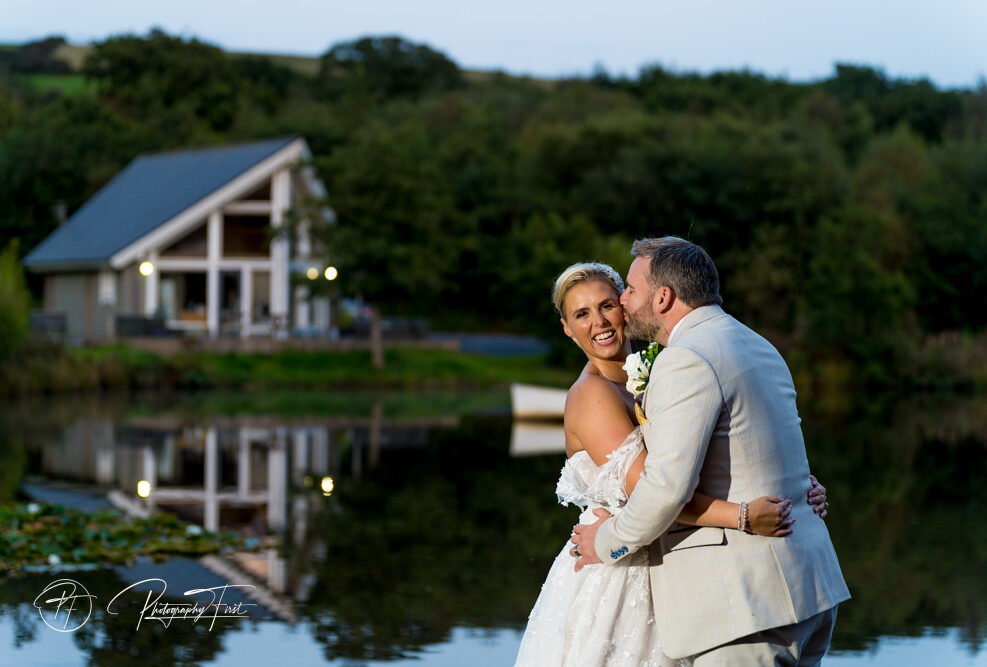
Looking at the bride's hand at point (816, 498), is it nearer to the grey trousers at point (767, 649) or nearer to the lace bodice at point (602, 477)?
the grey trousers at point (767, 649)

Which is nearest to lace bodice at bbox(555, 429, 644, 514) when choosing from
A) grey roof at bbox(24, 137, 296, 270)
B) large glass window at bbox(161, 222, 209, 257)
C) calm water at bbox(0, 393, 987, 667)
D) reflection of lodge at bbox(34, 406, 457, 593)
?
calm water at bbox(0, 393, 987, 667)

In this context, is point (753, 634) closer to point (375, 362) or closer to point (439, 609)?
point (439, 609)

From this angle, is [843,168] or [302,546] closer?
[302,546]

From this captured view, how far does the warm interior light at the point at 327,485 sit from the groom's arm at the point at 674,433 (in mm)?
10187

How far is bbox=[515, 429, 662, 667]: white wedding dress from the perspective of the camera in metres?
3.73

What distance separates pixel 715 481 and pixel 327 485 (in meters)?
10.9

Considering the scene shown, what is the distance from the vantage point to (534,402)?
2306 cm

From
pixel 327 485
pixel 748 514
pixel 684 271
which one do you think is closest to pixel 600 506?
pixel 748 514

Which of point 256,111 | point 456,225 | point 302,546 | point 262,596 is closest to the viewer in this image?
point 262,596

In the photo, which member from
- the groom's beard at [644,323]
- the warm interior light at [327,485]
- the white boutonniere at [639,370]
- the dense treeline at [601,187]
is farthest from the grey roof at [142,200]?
the white boutonniere at [639,370]

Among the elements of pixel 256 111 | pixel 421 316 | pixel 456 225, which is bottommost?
pixel 421 316

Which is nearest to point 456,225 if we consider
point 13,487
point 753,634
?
point 13,487

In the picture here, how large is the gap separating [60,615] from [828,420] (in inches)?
722

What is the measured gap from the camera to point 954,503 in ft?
44.6
